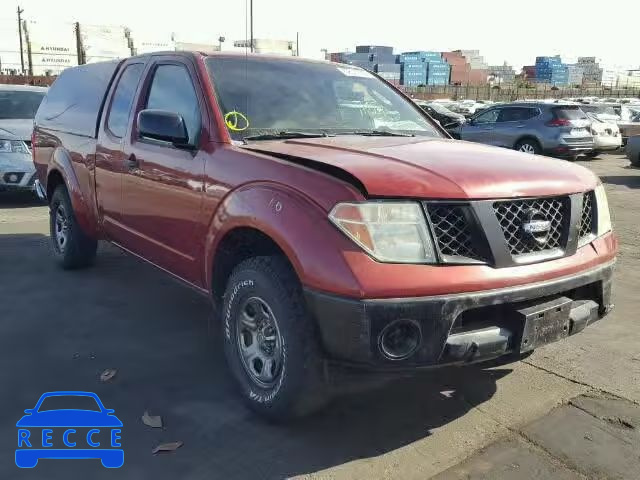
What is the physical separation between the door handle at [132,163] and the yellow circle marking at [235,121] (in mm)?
928

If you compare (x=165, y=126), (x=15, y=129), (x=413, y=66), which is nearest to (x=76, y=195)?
(x=165, y=126)

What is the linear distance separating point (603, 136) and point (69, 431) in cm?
1669

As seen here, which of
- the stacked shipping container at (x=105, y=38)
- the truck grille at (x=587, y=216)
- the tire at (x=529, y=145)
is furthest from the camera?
the stacked shipping container at (x=105, y=38)

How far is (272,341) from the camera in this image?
10.1 ft

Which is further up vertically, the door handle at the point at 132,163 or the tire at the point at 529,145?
the door handle at the point at 132,163

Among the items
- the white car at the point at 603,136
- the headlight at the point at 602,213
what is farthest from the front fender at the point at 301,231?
the white car at the point at 603,136

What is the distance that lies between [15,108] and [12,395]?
8141 millimetres

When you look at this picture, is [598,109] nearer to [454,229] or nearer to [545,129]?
[545,129]

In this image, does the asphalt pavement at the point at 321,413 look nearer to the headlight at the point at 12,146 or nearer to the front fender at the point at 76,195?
the front fender at the point at 76,195

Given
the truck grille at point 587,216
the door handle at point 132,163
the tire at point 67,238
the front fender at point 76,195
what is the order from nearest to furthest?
the truck grille at point 587,216 < the door handle at point 132,163 < the front fender at point 76,195 < the tire at point 67,238

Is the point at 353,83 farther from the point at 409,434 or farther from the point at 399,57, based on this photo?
the point at 399,57

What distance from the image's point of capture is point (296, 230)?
2.73 meters

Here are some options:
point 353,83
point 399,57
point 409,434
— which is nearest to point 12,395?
point 409,434

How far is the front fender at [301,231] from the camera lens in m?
2.57
